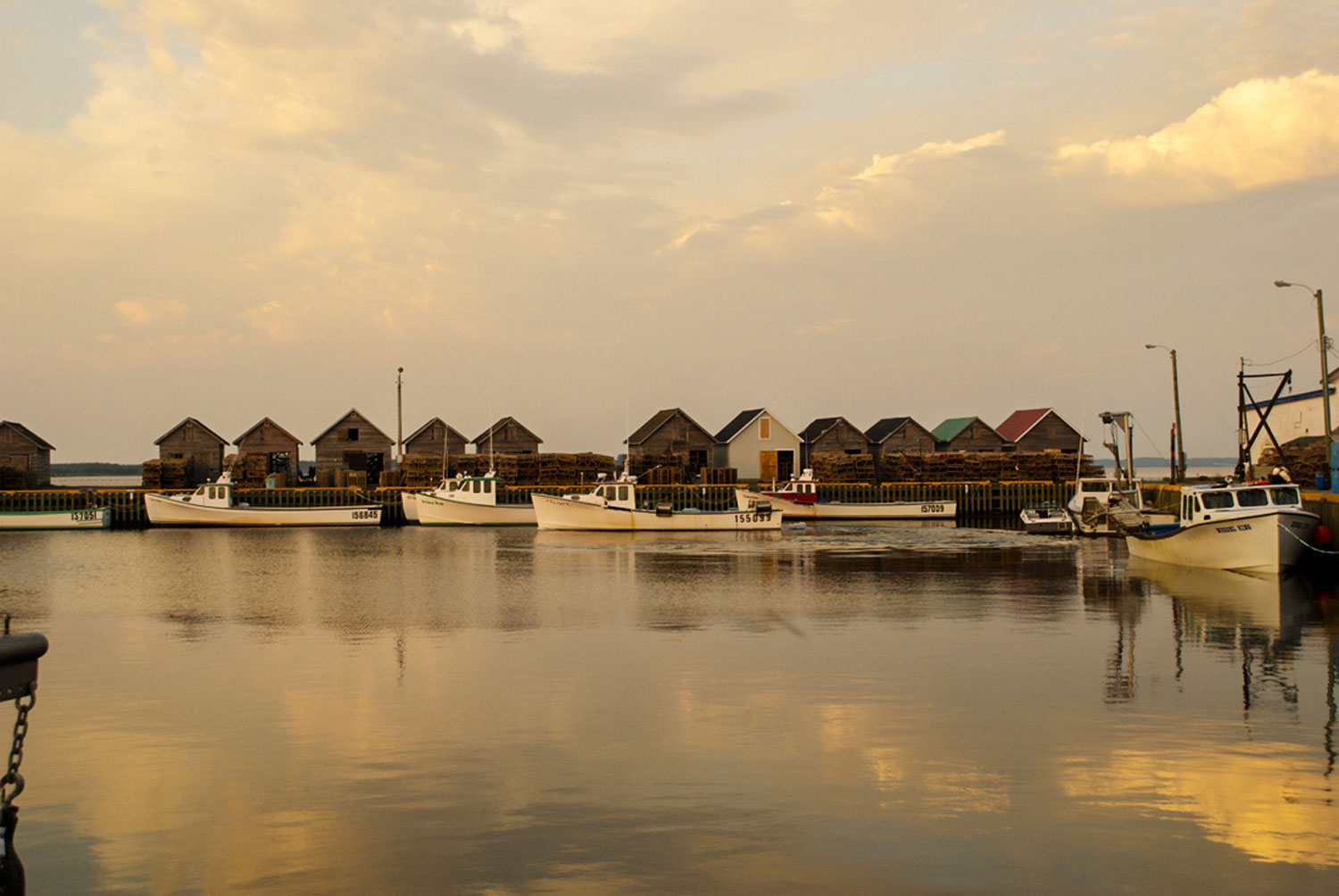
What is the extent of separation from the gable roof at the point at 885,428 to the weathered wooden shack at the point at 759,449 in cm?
693

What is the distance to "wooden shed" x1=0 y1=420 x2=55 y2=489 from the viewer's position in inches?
2908

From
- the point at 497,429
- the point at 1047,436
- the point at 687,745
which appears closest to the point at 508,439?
the point at 497,429

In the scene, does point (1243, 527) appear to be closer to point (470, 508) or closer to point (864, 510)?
point (864, 510)

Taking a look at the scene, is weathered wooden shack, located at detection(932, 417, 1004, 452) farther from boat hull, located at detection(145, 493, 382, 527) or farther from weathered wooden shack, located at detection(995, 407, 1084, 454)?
boat hull, located at detection(145, 493, 382, 527)

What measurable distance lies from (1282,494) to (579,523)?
34.2 metres

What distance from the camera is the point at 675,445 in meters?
80.0

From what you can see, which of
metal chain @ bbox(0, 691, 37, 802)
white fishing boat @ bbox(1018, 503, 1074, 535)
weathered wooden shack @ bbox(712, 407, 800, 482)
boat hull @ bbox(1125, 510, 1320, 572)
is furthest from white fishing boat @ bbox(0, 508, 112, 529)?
metal chain @ bbox(0, 691, 37, 802)

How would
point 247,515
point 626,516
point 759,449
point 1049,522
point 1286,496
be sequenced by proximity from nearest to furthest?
point 1286,496 < point 1049,522 < point 626,516 < point 247,515 < point 759,449

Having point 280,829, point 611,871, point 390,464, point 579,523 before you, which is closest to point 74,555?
point 579,523

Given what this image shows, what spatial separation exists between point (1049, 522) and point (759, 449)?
95.6 ft

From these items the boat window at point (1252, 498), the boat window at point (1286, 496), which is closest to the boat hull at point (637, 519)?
the boat window at point (1252, 498)

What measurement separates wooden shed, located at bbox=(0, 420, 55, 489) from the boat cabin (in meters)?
72.1

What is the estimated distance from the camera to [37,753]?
506 inches

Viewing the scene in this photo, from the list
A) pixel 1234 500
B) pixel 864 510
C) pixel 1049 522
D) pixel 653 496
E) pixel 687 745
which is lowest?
pixel 687 745
